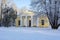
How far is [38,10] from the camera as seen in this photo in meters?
27.4

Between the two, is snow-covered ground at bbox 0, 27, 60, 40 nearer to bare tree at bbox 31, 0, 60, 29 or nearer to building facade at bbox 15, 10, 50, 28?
bare tree at bbox 31, 0, 60, 29

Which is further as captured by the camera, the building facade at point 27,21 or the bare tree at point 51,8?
the building facade at point 27,21

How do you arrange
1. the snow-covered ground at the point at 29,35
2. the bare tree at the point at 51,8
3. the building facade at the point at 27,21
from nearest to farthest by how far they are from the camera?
1. the snow-covered ground at the point at 29,35
2. the bare tree at the point at 51,8
3. the building facade at the point at 27,21

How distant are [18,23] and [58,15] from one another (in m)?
23.4

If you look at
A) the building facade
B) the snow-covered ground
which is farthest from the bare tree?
the building facade

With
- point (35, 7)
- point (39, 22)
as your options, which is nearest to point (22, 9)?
point (39, 22)

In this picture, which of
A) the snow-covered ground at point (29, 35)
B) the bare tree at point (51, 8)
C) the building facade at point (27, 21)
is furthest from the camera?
the building facade at point (27, 21)

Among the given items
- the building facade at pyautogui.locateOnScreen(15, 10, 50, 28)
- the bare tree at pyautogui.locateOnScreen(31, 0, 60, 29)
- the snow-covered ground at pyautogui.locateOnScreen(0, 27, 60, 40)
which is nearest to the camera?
the snow-covered ground at pyautogui.locateOnScreen(0, 27, 60, 40)

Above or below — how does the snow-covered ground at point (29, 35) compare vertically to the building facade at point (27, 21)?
above

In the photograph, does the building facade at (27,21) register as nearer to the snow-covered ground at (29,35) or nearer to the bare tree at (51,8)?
the bare tree at (51,8)

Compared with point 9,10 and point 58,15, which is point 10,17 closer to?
point 9,10

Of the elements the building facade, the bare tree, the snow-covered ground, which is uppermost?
the bare tree

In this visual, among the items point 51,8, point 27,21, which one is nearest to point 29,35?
point 51,8

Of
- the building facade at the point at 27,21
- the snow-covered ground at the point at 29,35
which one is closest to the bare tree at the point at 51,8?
the snow-covered ground at the point at 29,35
